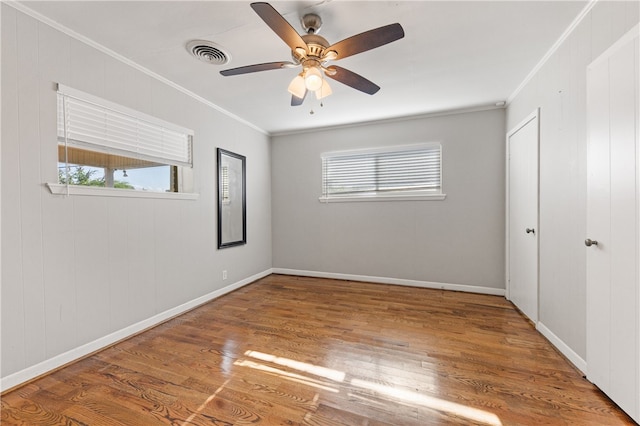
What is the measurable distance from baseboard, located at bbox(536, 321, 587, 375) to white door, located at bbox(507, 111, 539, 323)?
6.3 inches

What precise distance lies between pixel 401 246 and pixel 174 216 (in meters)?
3.12

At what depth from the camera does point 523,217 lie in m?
3.02

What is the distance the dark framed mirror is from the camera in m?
3.71

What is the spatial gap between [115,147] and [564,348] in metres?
4.17

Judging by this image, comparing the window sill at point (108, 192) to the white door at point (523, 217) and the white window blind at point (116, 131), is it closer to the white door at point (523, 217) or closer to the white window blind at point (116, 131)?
the white window blind at point (116, 131)

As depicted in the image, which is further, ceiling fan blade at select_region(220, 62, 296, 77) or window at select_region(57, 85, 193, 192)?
window at select_region(57, 85, 193, 192)

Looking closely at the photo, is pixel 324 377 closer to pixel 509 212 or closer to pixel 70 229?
pixel 70 229

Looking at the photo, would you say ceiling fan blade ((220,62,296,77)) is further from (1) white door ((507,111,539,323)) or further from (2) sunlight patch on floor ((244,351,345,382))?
(1) white door ((507,111,539,323))

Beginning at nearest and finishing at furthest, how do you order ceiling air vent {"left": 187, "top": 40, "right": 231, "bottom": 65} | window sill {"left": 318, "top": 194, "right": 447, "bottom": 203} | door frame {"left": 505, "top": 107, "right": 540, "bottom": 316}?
1. ceiling air vent {"left": 187, "top": 40, "right": 231, "bottom": 65}
2. door frame {"left": 505, "top": 107, "right": 540, "bottom": 316}
3. window sill {"left": 318, "top": 194, "right": 447, "bottom": 203}

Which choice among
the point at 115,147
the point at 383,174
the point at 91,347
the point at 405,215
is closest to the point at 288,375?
the point at 91,347

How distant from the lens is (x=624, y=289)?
1.54 metres

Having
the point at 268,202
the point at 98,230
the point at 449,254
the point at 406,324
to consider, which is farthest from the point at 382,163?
the point at 98,230

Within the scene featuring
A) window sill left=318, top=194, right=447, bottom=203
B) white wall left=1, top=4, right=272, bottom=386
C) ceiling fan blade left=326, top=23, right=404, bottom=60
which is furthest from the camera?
window sill left=318, top=194, right=447, bottom=203

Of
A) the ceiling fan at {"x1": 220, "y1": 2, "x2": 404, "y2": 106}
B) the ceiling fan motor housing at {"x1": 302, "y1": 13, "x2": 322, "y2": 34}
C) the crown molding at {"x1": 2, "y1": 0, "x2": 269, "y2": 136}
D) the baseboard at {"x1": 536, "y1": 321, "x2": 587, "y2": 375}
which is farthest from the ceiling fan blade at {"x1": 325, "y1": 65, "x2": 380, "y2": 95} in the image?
the baseboard at {"x1": 536, "y1": 321, "x2": 587, "y2": 375}
